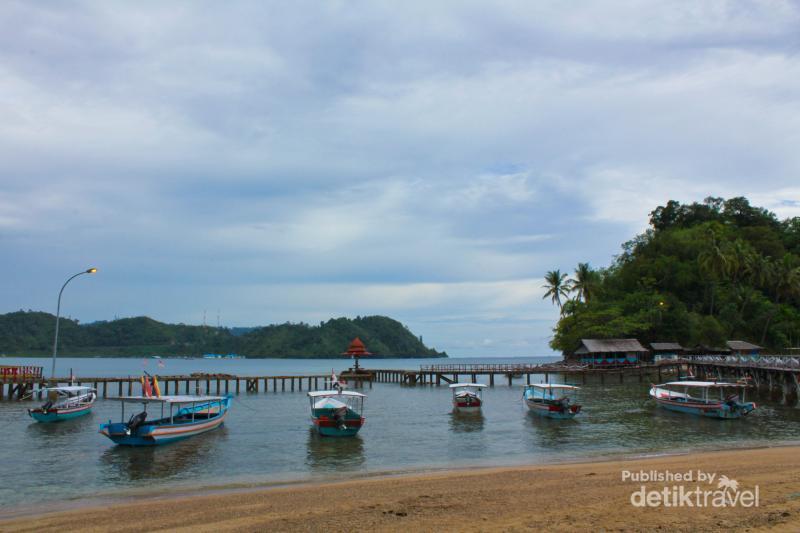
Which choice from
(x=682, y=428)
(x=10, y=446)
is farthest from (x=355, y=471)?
(x=682, y=428)

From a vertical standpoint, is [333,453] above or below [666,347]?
below

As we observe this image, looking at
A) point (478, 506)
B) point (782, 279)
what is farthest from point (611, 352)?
point (478, 506)

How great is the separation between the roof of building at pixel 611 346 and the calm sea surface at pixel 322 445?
35.8 m

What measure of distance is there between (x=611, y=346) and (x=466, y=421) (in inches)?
2031

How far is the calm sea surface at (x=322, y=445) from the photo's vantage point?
2430 centimetres

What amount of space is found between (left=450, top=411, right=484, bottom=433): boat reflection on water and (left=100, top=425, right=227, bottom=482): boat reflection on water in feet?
50.1

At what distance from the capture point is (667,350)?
91.4 meters

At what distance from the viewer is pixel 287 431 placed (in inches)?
1496

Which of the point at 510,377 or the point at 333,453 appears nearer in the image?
the point at 333,453

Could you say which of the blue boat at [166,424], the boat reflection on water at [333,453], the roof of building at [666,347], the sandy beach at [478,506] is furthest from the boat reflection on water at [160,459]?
the roof of building at [666,347]

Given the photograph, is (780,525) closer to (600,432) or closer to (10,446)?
(600,432)

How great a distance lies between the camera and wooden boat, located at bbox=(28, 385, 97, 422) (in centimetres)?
4125

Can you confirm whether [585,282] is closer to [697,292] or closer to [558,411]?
[697,292]

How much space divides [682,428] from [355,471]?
2377 cm
